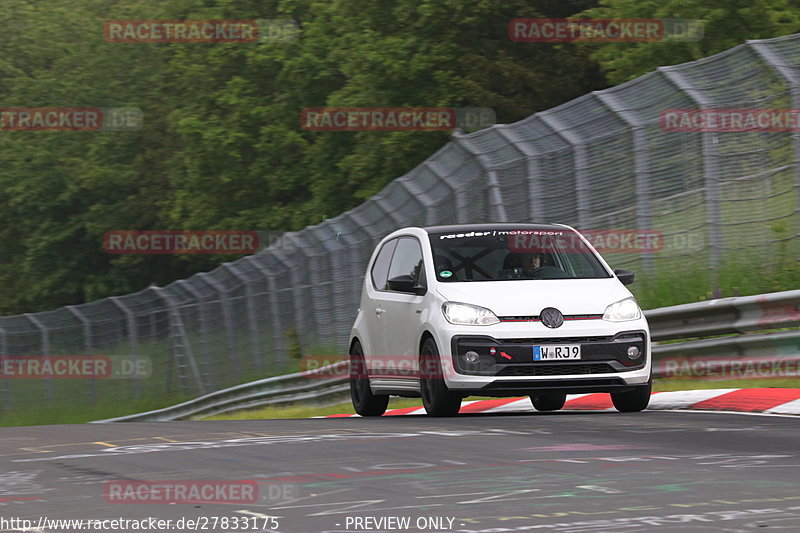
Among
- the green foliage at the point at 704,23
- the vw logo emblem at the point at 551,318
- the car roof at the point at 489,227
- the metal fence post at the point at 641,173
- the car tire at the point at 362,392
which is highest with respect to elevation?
the green foliage at the point at 704,23

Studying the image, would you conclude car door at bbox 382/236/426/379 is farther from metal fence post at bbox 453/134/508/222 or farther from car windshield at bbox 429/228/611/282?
metal fence post at bbox 453/134/508/222

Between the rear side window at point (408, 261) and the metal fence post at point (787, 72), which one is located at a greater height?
the metal fence post at point (787, 72)

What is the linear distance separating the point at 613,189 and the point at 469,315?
497 cm

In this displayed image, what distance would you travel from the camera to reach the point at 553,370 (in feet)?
38.3

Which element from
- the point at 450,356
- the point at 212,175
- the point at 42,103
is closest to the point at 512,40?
the point at 212,175

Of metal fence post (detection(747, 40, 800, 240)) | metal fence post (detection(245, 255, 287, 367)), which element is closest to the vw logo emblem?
metal fence post (detection(747, 40, 800, 240))

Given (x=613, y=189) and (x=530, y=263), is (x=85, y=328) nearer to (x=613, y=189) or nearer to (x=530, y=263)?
(x=613, y=189)

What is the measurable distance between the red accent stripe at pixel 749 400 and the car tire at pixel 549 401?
1.97 metres

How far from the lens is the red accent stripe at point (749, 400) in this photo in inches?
457

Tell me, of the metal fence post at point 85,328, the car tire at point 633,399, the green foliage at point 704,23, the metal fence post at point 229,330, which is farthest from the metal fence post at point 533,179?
the green foliage at point 704,23

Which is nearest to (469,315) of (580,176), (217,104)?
(580,176)

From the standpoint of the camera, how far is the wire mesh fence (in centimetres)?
1497

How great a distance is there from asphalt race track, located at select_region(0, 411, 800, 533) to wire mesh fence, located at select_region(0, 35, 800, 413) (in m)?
4.06

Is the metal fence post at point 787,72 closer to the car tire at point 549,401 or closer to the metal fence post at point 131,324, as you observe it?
the car tire at point 549,401
